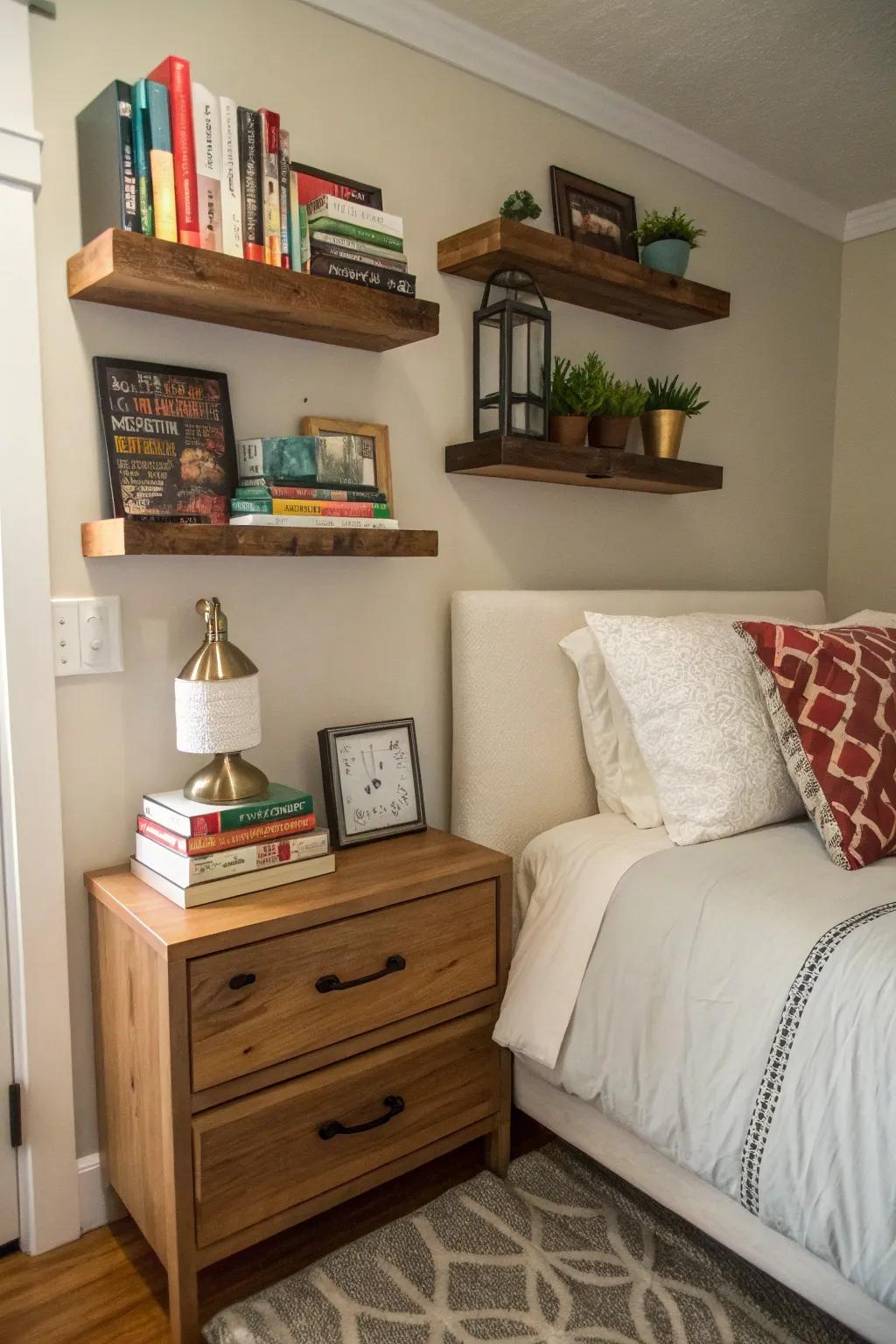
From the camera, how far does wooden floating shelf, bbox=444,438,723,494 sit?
6.57ft

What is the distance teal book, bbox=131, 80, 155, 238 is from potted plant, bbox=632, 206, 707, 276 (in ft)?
4.40

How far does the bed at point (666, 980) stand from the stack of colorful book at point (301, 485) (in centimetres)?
41

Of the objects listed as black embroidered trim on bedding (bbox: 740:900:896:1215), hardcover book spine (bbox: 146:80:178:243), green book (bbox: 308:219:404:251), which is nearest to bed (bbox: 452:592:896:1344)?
black embroidered trim on bedding (bbox: 740:900:896:1215)

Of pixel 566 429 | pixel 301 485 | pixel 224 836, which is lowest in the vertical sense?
pixel 224 836

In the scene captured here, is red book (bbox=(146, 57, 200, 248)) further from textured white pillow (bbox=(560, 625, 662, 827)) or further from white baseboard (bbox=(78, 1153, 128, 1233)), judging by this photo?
white baseboard (bbox=(78, 1153, 128, 1233))

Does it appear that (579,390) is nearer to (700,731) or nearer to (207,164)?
(700,731)

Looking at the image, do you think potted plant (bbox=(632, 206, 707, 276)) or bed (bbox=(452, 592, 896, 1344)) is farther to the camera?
potted plant (bbox=(632, 206, 707, 276))

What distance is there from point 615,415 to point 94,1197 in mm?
1948

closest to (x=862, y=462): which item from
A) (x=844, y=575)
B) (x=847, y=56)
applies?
(x=844, y=575)

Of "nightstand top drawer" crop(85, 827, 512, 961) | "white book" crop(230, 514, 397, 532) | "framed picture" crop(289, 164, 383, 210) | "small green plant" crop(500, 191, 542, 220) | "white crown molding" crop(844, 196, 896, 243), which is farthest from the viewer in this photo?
"white crown molding" crop(844, 196, 896, 243)

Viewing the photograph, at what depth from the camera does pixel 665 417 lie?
2.39 meters

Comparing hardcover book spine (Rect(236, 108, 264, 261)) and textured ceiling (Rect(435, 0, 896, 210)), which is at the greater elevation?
textured ceiling (Rect(435, 0, 896, 210))

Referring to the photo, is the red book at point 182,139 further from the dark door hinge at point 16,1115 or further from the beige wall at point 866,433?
the beige wall at point 866,433

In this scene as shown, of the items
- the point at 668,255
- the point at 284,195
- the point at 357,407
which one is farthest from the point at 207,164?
the point at 668,255
